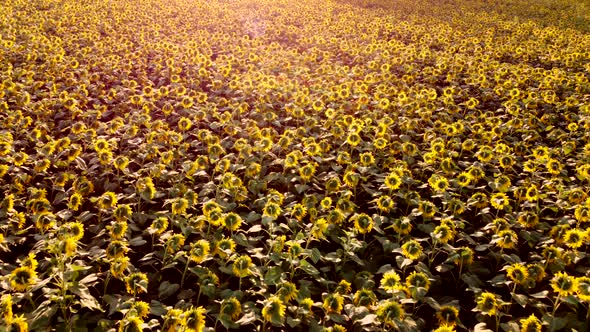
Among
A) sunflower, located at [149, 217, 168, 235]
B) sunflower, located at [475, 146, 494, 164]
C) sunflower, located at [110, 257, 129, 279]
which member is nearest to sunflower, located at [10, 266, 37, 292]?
sunflower, located at [110, 257, 129, 279]

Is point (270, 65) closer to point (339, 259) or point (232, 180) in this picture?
point (232, 180)

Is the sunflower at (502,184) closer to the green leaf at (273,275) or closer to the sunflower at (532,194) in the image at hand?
the sunflower at (532,194)

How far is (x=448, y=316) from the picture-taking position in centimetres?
317

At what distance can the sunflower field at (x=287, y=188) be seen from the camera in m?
3.31

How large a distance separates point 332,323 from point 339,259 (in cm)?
62

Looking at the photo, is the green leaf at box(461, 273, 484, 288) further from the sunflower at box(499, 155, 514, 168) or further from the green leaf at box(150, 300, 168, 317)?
the green leaf at box(150, 300, 168, 317)

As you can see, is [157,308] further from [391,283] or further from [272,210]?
[391,283]

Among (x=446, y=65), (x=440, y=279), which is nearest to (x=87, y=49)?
(x=446, y=65)

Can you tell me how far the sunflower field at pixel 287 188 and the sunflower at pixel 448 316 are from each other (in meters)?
0.02

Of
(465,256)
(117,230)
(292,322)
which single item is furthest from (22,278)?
(465,256)

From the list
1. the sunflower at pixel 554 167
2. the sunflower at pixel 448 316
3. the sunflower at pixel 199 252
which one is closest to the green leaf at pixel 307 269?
the sunflower at pixel 199 252

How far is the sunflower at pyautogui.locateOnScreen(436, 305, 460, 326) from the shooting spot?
318cm

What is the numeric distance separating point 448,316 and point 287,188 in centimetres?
259

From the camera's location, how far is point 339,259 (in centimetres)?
385
